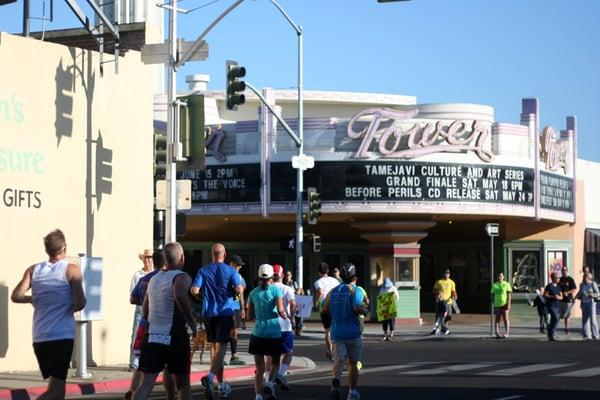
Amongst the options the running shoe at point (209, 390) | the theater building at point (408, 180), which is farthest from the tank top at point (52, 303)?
the theater building at point (408, 180)

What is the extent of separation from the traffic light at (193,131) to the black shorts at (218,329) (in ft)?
19.8

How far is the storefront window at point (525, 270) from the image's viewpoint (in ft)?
136

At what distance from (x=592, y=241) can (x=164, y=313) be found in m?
36.5

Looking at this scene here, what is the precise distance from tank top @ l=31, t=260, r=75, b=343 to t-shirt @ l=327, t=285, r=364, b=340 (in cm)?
435

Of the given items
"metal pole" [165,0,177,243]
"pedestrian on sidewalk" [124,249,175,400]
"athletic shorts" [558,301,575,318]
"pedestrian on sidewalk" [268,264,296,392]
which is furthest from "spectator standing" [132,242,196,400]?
"athletic shorts" [558,301,575,318]

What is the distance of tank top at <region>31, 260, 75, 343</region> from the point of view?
34.7 ft

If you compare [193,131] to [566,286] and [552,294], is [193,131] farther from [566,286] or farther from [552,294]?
[566,286]

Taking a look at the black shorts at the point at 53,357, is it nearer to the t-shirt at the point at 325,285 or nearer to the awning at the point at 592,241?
the t-shirt at the point at 325,285

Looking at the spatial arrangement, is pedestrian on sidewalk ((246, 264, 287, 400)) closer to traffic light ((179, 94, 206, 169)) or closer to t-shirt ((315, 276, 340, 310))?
t-shirt ((315, 276, 340, 310))

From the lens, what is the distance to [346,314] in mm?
14133

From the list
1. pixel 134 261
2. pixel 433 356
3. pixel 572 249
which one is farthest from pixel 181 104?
pixel 572 249

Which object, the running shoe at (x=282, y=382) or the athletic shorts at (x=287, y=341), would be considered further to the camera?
the running shoe at (x=282, y=382)

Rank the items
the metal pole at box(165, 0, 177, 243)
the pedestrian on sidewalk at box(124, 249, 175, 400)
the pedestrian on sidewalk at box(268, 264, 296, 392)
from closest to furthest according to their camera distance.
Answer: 1. the pedestrian on sidewalk at box(124, 249, 175, 400)
2. the pedestrian on sidewalk at box(268, 264, 296, 392)
3. the metal pole at box(165, 0, 177, 243)

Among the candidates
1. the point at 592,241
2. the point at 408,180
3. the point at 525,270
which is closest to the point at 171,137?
the point at 408,180
